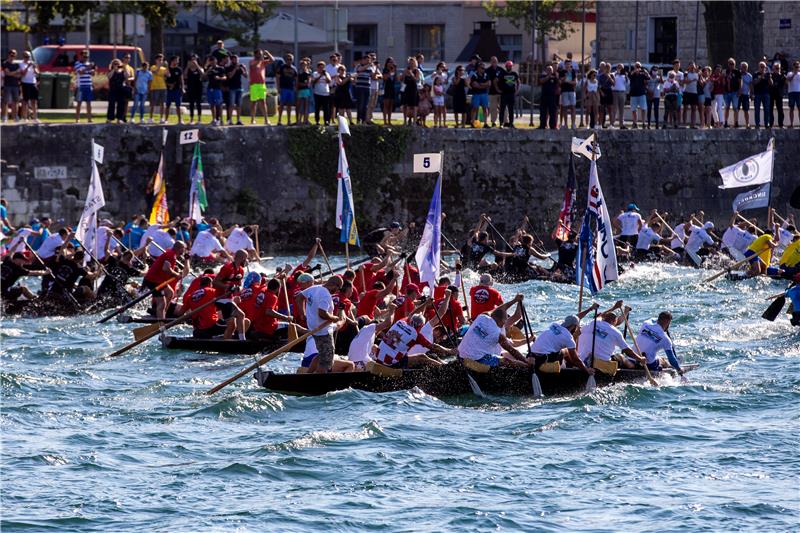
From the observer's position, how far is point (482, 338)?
16.7 meters

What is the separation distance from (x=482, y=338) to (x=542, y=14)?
3761 centimetres

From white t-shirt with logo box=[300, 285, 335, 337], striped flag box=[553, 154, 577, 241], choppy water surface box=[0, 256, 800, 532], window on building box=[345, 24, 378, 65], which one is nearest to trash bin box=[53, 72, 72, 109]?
striped flag box=[553, 154, 577, 241]

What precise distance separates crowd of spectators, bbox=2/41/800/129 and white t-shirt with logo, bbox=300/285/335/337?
46.1 ft

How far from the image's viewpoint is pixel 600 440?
15.4 metres

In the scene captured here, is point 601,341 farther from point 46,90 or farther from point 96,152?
point 46,90

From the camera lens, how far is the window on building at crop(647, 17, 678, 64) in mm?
47938

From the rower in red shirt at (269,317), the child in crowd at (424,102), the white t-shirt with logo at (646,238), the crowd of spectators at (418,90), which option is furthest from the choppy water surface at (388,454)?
the child in crowd at (424,102)

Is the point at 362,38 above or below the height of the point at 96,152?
above

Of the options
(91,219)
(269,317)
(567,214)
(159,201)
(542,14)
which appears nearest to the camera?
(269,317)

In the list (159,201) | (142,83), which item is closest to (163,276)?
(159,201)

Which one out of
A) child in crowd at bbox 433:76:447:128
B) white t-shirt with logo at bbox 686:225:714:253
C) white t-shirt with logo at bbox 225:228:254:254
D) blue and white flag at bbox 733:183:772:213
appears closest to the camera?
white t-shirt with logo at bbox 225:228:254:254

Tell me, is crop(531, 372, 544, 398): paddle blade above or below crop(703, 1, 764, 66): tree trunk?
below

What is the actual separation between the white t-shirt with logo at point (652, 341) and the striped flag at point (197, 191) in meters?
14.0

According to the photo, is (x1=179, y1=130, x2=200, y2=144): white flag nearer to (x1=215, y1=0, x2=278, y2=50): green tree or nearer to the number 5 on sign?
the number 5 on sign
